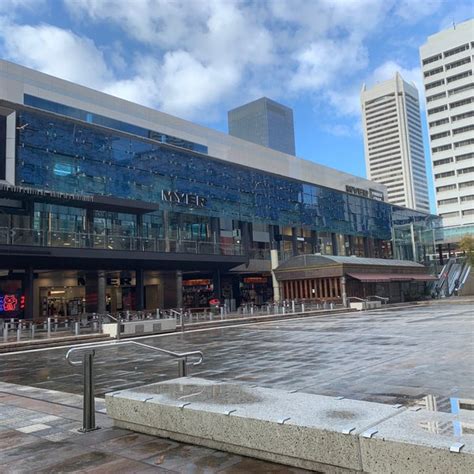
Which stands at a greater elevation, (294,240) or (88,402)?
(294,240)

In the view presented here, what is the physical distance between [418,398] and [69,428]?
5.46 m

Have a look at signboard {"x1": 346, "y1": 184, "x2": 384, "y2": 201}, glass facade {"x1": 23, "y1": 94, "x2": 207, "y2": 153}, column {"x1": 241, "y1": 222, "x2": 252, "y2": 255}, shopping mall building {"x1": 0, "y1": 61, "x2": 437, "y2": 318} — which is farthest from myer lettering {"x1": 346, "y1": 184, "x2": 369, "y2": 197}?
glass facade {"x1": 23, "y1": 94, "x2": 207, "y2": 153}

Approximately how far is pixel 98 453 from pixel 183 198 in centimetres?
4148

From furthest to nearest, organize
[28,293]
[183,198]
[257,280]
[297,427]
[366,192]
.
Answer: [366,192], [257,280], [183,198], [28,293], [297,427]

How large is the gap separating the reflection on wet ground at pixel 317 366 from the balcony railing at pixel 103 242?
11641mm

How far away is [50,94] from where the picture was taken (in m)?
40.5

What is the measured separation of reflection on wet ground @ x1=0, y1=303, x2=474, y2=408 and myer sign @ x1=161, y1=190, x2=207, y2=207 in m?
26.4

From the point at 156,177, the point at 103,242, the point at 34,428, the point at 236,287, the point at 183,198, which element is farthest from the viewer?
the point at 236,287

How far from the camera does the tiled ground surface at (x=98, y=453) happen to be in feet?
15.4

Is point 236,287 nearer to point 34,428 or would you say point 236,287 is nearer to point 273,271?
point 273,271

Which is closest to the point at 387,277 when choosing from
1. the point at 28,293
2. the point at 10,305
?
the point at 28,293

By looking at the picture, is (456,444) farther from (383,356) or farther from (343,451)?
(383,356)

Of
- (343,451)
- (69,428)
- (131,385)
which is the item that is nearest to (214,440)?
(343,451)

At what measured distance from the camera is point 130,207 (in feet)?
124
